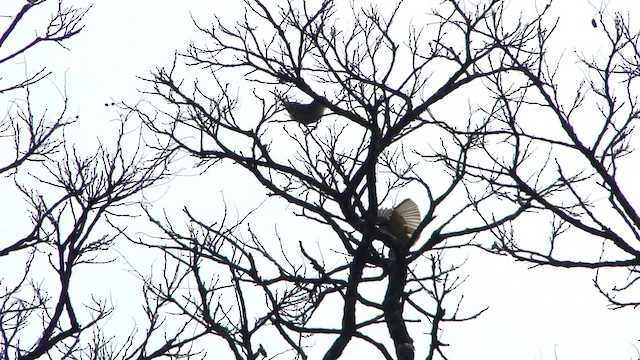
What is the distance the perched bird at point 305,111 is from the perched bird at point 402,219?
1.00 m

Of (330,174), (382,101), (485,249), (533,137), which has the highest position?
(382,101)

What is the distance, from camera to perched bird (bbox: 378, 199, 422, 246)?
680 centimetres

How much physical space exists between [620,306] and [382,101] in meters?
2.40

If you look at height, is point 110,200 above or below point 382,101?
below

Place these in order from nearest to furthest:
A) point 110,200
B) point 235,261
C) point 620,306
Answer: point 620,306
point 235,261
point 110,200

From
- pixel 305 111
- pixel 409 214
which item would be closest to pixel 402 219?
pixel 409 214

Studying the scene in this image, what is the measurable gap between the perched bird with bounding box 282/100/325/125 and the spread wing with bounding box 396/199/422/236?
1.06 metres

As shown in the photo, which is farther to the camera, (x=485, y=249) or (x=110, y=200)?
(x=110, y=200)

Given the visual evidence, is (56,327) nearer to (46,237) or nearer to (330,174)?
(46,237)

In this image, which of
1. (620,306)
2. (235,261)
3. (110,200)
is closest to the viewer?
(620,306)

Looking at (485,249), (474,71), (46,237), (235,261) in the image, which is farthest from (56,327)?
(474,71)

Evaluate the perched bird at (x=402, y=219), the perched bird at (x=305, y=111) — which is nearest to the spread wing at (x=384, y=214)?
the perched bird at (x=402, y=219)

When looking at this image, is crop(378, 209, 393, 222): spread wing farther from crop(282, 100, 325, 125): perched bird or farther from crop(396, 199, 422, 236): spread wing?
crop(282, 100, 325, 125): perched bird

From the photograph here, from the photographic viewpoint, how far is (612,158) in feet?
16.8
